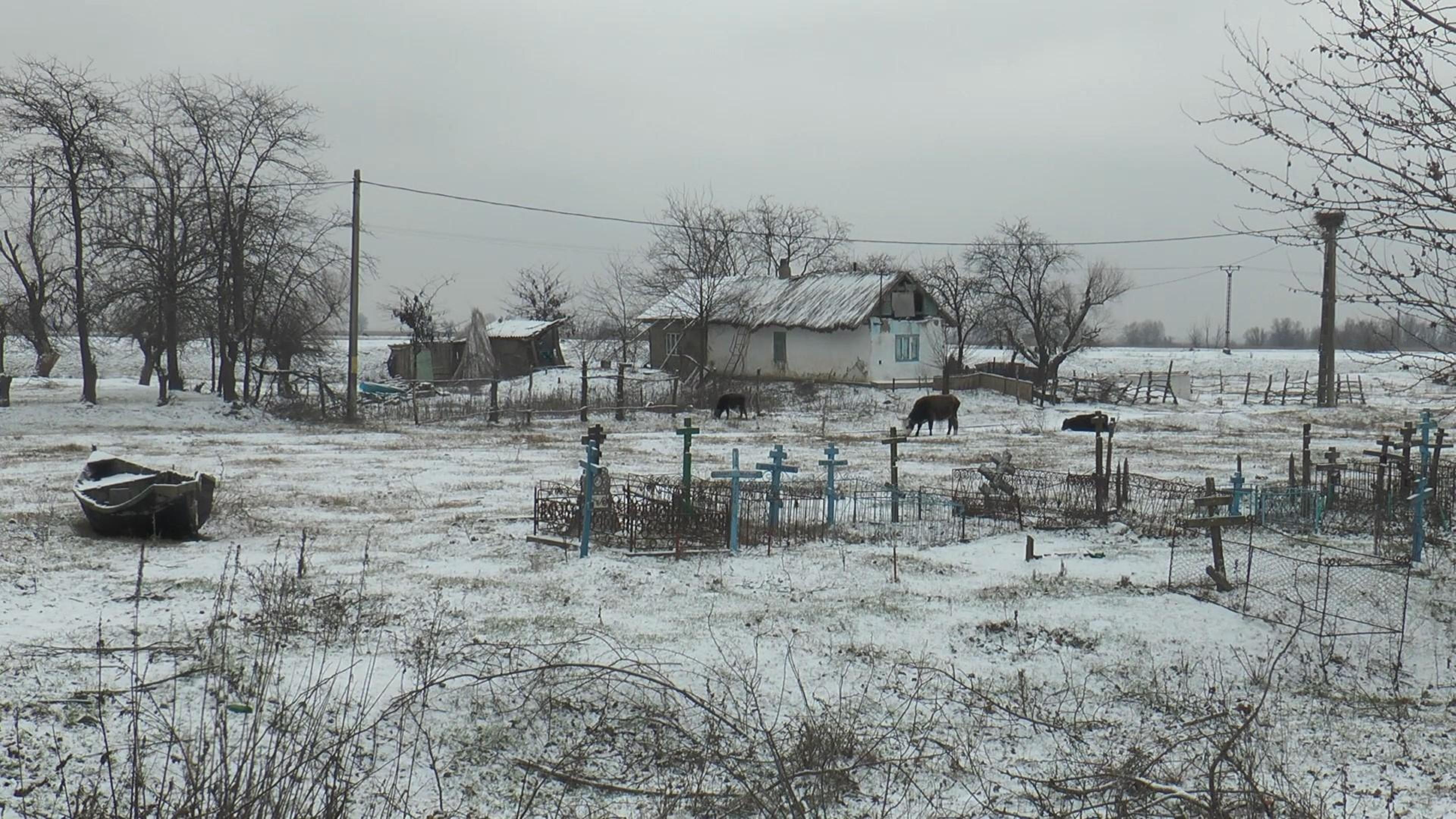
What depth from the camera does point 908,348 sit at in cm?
4478

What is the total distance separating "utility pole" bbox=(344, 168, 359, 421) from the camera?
27.7 meters

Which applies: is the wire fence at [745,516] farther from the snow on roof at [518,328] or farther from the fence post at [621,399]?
the snow on roof at [518,328]

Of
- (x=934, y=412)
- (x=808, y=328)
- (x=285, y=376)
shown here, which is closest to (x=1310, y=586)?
(x=934, y=412)

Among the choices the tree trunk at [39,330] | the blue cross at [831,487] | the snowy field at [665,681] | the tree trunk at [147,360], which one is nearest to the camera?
the snowy field at [665,681]

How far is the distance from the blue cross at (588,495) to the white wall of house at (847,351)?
102 ft

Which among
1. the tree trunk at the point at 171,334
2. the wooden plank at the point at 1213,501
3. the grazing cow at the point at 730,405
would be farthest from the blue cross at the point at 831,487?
the tree trunk at the point at 171,334

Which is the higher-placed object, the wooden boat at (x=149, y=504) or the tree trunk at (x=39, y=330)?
the tree trunk at (x=39, y=330)

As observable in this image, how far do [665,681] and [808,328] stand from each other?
37.3m

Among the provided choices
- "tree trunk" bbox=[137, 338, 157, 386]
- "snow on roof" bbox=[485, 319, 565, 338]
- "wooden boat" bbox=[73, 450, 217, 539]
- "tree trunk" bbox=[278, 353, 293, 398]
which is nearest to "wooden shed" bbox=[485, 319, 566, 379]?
"snow on roof" bbox=[485, 319, 565, 338]

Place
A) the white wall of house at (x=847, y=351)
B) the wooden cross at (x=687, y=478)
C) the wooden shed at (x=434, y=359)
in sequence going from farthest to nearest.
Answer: the wooden shed at (x=434, y=359) → the white wall of house at (x=847, y=351) → the wooden cross at (x=687, y=478)

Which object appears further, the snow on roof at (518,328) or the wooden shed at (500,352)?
the snow on roof at (518,328)

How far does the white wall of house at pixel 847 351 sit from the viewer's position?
43.0 metres

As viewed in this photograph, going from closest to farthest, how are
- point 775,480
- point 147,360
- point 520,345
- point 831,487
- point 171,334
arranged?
point 775,480
point 831,487
point 171,334
point 147,360
point 520,345

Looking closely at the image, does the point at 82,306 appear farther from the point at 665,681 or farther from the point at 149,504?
the point at 665,681
